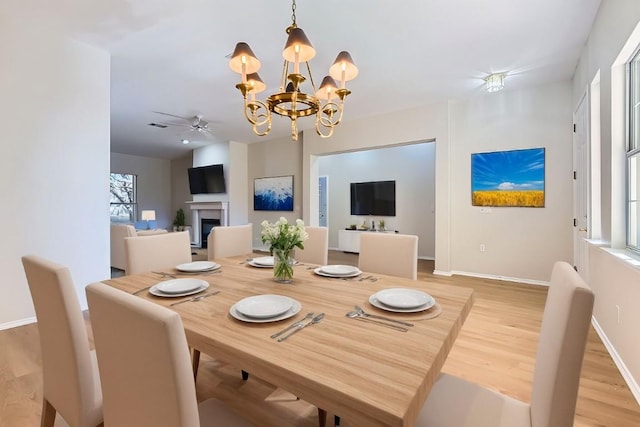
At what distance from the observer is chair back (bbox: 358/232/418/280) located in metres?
2.01

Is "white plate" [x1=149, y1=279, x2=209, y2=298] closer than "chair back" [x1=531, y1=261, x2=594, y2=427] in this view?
No

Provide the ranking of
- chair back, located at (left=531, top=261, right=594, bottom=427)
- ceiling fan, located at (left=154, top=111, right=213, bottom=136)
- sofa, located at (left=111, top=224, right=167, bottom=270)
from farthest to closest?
ceiling fan, located at (left=154, top=111, right=213, bottom=136) < sofa, located at (left=111, top=224, right=167, bottom=270) < chair back, located at (left=531, top=261, right=594, bottom=427)

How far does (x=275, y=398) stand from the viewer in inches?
68.7

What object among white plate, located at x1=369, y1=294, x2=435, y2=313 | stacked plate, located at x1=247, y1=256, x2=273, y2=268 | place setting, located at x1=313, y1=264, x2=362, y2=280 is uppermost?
stacked plate, located at x1=247, y1=256, x2=273, y2=268

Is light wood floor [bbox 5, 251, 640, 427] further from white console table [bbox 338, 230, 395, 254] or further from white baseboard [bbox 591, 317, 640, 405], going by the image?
white console table [bbox 338, 230, 395, 254]

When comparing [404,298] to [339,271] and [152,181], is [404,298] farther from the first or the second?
[152,181]

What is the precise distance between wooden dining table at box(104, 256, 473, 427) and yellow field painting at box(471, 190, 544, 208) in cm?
335

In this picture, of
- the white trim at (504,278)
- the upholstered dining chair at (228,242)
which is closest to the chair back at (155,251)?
the upholstered dining chair at (228,242)

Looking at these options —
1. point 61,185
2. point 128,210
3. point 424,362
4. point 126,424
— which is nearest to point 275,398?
point 126,424

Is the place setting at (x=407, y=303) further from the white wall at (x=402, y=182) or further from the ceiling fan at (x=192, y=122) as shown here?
the white wall at (x=402, y=182)

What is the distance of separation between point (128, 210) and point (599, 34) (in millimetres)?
10030

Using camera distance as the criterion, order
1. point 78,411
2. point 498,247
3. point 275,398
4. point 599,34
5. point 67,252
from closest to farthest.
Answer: point 78,411 → point 275,398 → point 599,34 → point 67,252 → point 498,247

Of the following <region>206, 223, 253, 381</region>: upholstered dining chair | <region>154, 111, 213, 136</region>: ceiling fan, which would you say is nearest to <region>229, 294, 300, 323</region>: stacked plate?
<region>206, 223, 253, 381</region>: upholstered dining chair

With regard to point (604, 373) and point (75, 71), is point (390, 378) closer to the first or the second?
point (604, 373)
